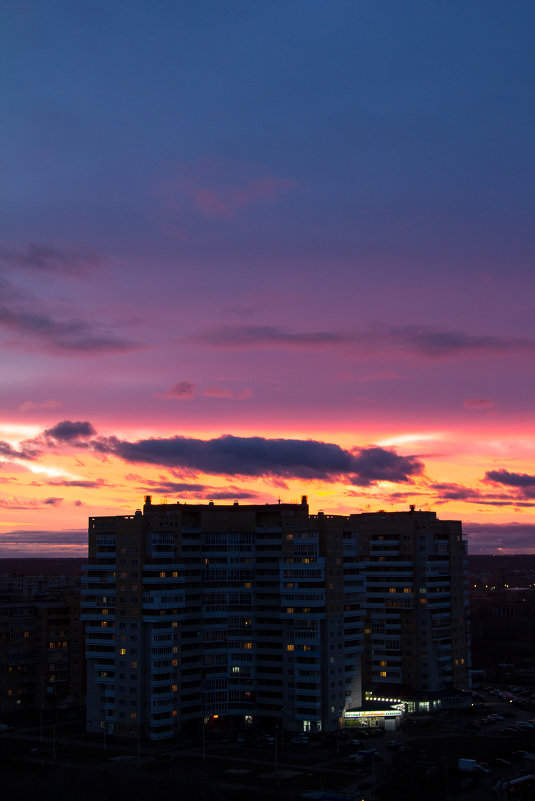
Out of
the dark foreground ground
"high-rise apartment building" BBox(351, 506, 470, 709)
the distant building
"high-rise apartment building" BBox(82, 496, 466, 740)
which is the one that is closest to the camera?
the dark foreground ground

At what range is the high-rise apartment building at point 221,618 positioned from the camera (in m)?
139

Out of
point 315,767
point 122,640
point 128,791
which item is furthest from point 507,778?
point 122,640

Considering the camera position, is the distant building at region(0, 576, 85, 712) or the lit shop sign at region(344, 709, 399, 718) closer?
the lit shop sign at region(344, 709, 399, 718)

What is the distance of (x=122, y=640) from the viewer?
14012 centimetres

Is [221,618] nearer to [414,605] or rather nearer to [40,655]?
[40,655]

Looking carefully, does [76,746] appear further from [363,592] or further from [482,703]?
[482,703]

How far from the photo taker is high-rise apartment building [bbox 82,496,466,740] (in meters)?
139

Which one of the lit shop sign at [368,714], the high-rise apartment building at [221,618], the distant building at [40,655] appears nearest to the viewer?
the high-rise apartment building at [221,618]

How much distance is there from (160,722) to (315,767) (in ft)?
91.9

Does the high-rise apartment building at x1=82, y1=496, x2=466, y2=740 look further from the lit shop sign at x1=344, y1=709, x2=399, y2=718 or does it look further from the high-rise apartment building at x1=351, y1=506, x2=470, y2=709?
the high-rise apartment building at x1=351, y1=506, x2=470, y2=709

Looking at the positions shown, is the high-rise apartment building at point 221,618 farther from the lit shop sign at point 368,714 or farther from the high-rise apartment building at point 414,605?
the high-rise apartment building at point 414,605

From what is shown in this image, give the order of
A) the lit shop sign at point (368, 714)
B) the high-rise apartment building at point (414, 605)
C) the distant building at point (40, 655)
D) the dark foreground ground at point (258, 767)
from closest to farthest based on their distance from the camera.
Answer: the dark foreground ground at point (258, 767) < the lit shop sign at point (368, 714) < the distant building at point (40, 655) < the high-rise apartment building at point (414, 605)

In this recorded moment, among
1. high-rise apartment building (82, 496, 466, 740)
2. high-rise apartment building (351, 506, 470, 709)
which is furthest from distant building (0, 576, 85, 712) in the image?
high-rise apartment building (351, 506, 470, 709)

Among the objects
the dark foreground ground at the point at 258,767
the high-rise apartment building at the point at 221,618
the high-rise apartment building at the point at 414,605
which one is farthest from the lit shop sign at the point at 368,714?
the high-rise apartment building at the point at 414,605
